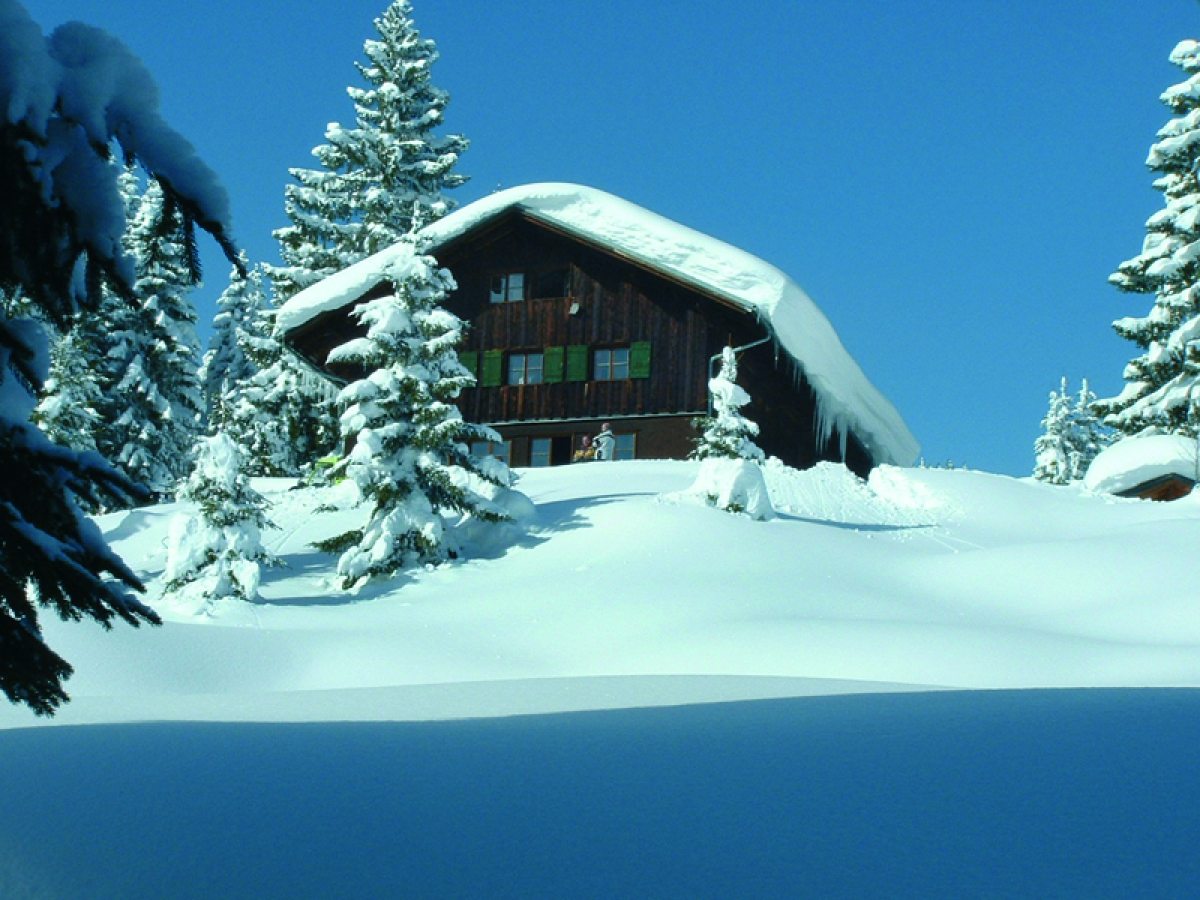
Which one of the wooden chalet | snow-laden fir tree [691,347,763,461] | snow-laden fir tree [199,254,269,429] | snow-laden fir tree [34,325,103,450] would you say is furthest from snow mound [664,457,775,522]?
snow-laden fir tree [199,254,269,429]

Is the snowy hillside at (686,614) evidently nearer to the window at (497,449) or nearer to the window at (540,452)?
the window at (540,452)

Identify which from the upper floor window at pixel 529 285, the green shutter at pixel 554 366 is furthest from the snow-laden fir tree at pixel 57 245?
the upper floor window at pixel 529 285

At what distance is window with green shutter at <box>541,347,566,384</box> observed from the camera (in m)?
32.4

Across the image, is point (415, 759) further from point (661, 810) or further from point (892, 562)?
point (892, 562)

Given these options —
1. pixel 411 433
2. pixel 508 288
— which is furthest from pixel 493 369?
pixel 411 433

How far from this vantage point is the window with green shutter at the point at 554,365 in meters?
32.4

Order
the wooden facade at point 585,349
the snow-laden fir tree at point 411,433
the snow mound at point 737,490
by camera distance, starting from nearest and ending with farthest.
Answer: the snow-laden fir tree at point 411,433 < the snow mound at point 737,490 < the wooden facade at point 585,349

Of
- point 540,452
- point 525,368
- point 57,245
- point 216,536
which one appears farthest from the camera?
point 525,368

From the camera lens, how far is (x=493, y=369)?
3303 cm

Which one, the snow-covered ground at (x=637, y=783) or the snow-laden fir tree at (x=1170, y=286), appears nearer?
the snow-covered ground at (x=637, y=783)

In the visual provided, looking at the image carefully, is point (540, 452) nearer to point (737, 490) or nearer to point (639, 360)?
point (639, 360)

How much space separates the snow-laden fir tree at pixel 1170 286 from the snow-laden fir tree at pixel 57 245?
2974cm

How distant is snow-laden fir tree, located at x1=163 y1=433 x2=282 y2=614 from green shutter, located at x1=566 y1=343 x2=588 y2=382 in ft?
53.8

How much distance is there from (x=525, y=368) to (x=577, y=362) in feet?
5.30
